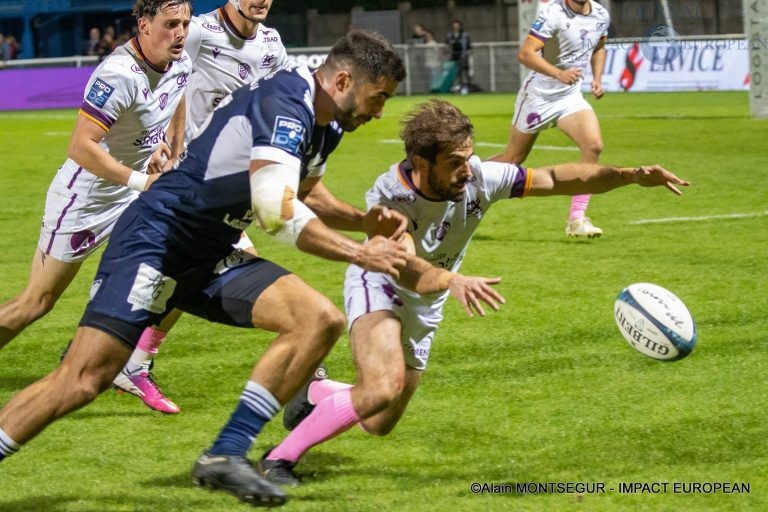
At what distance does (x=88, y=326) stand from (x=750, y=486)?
278cm

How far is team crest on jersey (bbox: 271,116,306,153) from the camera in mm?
4812

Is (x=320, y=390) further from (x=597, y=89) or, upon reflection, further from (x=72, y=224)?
(x=597, y=89)

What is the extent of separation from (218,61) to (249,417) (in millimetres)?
4192

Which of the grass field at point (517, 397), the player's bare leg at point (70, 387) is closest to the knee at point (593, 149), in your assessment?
the grass field at point (517, 397)

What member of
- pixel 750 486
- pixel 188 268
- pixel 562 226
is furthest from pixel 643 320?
pixel 562 226

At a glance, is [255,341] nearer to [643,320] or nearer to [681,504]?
[643,320]

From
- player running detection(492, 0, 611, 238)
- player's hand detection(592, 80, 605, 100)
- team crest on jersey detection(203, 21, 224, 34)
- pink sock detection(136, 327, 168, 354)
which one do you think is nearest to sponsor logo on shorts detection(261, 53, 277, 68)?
team crest on jersey detection(203, 21, 224, 34)

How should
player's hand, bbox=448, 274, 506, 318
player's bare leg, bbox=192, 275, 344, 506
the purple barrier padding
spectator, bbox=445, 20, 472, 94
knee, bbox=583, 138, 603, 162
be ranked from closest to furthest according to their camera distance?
player's hand, bbox=448, 274, 506, 318 → player's bare leg, bbox=192, 275, 344, 506 → knee, bbox=583, 138, 603, 162 → the purple barrier padding → spectator, bbox=445, 20, 472, 94

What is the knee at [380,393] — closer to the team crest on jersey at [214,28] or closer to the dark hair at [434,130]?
the dark hair at [434,130]

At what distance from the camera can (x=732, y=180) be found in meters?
15.1

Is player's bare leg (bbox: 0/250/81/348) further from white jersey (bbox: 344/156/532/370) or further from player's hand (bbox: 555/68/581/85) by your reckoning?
player's hand (bbox: 555/68/581/85)

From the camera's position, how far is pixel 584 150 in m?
11.7

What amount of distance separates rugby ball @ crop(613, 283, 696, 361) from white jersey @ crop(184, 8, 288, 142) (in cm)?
352

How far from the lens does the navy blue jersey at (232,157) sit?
4863 mm
